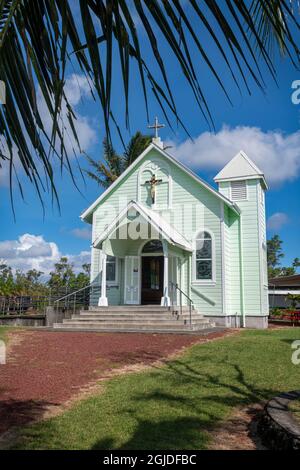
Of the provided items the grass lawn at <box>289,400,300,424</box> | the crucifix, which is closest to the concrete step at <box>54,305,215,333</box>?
the crucifix

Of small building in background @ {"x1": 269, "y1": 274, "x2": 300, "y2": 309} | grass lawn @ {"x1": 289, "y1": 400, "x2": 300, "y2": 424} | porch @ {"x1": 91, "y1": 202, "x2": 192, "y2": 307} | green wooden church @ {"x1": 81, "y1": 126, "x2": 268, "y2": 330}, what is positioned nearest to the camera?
grass lawn @ {"x1": 289, "y1": 400, "x2": 300, "y2": 424}

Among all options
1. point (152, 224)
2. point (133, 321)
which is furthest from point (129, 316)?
point (152, 224)

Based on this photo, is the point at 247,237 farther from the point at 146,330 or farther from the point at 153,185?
the point at 146,330

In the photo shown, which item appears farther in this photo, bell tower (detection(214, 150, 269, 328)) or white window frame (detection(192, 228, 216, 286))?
bell tower (detection(214, 150, 269, 328))

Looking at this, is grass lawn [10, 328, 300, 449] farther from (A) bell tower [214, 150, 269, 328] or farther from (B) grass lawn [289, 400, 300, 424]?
(A) bell tower [214, 150, 269, 328]

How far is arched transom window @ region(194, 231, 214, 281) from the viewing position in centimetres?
1742

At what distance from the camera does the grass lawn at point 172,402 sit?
14.0 ft

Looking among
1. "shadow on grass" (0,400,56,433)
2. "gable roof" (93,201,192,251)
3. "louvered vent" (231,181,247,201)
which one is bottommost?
"shadow on grass" (0,400,56,433)

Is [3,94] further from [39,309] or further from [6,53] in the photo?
[39,309]

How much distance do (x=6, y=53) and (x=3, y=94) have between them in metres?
0.14

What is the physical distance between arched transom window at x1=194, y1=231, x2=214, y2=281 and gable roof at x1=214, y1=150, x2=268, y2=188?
3.02 m

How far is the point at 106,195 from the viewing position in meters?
20.1

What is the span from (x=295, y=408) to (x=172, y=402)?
172 cm

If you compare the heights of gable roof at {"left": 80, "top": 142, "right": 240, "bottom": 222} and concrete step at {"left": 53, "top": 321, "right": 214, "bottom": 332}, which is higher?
gable roof at {"left": 80, "top": 142, "right": 240, "bottom": 222}
